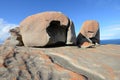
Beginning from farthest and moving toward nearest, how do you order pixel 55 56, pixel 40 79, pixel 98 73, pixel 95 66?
pixel 55 56
pixel 95 66
pixel 98 73
pixel 40 79

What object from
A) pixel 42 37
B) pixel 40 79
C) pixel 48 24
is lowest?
pixel 40 79

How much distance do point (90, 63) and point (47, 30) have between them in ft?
15.8

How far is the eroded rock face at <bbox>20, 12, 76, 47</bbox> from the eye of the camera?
13.0 metres

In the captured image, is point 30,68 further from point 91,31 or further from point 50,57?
point 91,31

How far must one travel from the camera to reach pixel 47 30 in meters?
13.3

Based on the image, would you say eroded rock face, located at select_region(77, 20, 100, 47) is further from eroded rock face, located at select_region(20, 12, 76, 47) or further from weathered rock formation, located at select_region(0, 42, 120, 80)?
weathered rock formation, located at select_region(0, 42, 120, 80)

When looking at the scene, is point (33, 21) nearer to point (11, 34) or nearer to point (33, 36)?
point (33, 36)

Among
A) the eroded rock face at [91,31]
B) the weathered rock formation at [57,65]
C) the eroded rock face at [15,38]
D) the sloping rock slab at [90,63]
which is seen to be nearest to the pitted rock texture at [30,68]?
the weathered rock formation at [57,65]

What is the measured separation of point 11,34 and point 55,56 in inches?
244

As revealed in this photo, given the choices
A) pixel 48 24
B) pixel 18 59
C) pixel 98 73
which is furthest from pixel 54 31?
pixel 98 73

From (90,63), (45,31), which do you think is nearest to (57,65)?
(90,63)

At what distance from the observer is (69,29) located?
13.8 meters

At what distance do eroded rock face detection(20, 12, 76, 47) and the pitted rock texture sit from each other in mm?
2825

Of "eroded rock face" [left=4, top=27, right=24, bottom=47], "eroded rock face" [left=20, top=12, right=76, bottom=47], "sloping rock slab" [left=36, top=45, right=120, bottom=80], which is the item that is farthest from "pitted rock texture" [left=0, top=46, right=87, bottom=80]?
"eroded rock face" [left=4, top=27, right=24, bottom=47]
